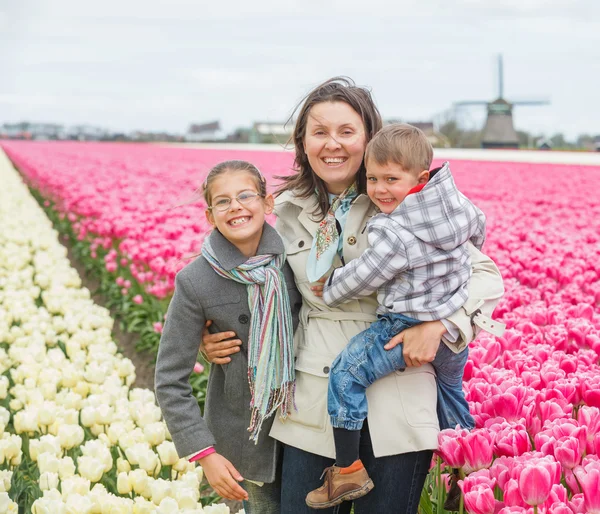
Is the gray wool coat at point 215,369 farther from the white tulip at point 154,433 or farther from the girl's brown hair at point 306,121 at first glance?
the white tulip at point 154,433

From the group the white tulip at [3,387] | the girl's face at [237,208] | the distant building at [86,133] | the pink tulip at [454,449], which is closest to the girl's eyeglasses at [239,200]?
the girl's face at [237,208]

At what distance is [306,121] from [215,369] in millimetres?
831

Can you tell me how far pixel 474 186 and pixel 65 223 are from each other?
7.26 m

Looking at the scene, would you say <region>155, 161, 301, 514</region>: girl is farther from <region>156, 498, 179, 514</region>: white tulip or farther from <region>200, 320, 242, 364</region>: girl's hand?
<region>156, 498, 179, 514</region>: white tulip

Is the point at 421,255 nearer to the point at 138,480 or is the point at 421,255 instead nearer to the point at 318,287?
the point at 318,287

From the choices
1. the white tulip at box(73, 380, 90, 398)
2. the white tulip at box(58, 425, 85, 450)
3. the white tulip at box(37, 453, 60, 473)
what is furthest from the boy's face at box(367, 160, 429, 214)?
the white tulip at box(73, 380, 90, 398)

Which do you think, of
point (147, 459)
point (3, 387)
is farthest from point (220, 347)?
point (3, 387)

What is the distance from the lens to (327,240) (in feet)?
6.94

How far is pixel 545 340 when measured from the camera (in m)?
2.77

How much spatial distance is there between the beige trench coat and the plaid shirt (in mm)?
79

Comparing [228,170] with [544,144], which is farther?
[544,144]

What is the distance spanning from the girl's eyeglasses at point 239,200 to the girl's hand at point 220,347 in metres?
0.34

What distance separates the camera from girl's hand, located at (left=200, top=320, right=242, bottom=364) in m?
2.17

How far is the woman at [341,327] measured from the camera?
190 centimetres
